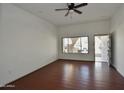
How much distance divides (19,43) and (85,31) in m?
5.19

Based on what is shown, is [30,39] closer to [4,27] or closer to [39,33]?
[39,33]

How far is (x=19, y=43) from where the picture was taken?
164 inches

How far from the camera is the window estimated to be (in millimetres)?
7952

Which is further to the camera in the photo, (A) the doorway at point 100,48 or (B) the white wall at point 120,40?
(A) the doorway at point 100,48

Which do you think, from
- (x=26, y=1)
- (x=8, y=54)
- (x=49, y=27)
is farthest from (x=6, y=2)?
(x=49, y=27)

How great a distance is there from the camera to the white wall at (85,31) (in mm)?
7387

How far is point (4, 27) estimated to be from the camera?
3457 mm

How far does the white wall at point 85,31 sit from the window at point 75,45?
0.31 m

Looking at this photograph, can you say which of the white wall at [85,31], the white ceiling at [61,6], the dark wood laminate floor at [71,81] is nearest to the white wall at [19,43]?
the white ceiling at [61,6]

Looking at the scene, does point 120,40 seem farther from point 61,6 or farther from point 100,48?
point 100,48

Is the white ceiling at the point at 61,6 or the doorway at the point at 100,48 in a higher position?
the white ceiling at the point at 61,6

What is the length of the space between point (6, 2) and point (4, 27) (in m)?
0.86

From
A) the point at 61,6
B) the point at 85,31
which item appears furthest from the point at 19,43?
the point at 85,31

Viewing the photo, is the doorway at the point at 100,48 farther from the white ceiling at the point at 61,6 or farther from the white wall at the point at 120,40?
the white wall at the point at 120,40
